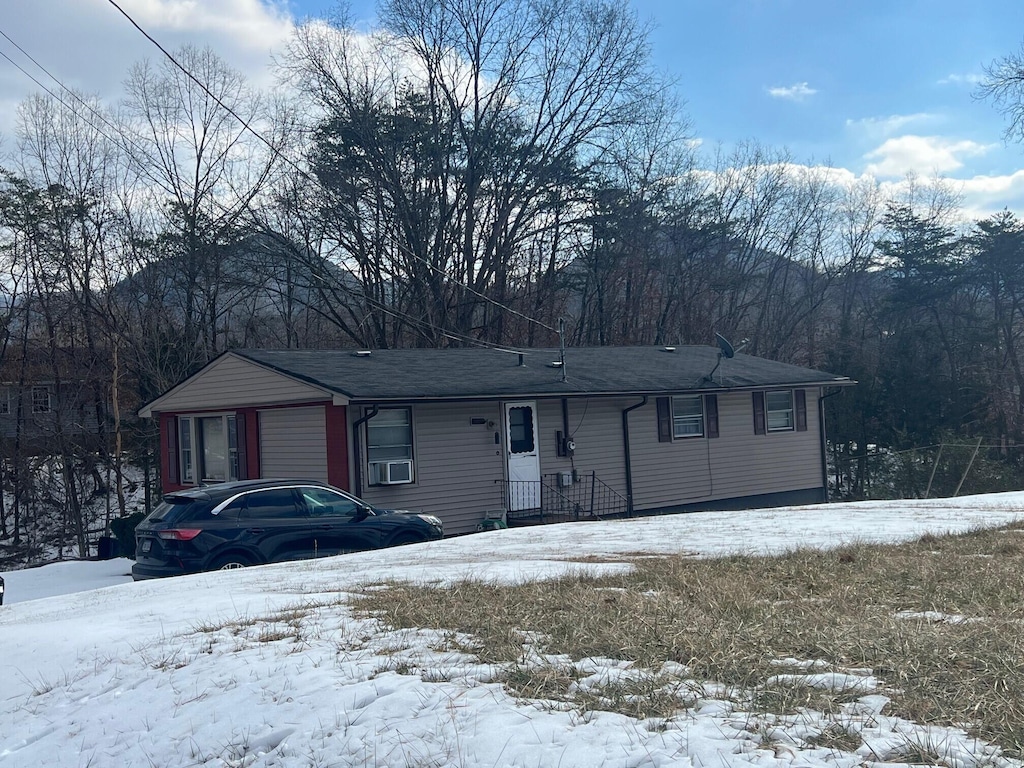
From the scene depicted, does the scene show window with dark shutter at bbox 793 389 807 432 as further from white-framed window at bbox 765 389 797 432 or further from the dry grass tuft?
the dry grass tuft

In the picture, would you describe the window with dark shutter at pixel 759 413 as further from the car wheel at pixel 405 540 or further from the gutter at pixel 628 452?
the car wheel at pixel 405 540

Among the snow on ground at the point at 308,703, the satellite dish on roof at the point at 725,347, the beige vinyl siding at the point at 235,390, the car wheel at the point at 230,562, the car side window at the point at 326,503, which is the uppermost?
the satellite dish on roof at the point at 725,347

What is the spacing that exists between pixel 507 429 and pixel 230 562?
817 cm

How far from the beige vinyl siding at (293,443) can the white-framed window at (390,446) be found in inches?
35.6

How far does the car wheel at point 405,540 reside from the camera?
13617mm

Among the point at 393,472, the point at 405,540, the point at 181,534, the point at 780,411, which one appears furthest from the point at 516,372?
the point at 181,534

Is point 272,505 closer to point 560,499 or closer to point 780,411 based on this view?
point 560,499

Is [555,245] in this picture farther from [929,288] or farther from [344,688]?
[344,688]

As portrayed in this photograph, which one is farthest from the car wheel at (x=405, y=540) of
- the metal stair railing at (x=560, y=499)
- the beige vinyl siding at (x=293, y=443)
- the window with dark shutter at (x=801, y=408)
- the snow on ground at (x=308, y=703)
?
the window with dark shutter at (x=801, y=408)

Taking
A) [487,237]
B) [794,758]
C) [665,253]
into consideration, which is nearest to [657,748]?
[794,758]

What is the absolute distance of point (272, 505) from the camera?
1275cm

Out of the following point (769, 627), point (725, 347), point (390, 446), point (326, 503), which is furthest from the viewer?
point (725, 347)

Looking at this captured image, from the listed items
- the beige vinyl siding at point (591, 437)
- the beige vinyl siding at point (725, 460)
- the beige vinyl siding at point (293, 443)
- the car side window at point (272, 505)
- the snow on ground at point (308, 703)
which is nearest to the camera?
the snow on ground at point (308, 703)

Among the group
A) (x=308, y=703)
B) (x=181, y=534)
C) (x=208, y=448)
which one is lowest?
(x=308, y=703)
